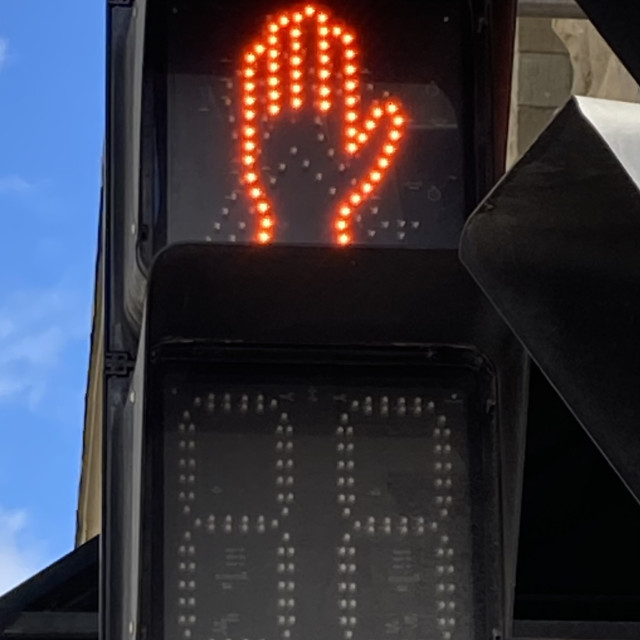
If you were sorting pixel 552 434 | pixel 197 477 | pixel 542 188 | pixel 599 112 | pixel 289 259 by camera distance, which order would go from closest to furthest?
pixel 599 112, pixel 542 188, pixel 289 259, pixel 197 477, pixel 552 434

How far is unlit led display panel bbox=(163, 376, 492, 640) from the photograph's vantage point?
8.47ft

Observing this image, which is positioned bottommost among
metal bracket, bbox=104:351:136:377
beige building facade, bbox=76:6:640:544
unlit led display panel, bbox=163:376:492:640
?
unlit led display panel, bbox=163:376:492:640

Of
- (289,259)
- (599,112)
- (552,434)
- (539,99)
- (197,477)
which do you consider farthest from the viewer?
(539,99)

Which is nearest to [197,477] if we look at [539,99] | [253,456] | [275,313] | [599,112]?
[253,456]

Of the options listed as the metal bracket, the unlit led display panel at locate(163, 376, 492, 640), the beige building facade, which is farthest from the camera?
the beige building facade

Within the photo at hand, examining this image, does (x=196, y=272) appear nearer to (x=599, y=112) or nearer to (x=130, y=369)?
(x=130, y=369)

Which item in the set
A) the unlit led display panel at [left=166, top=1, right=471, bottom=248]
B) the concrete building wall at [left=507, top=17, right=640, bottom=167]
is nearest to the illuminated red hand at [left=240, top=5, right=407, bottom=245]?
the unlit led display panel at [left=166, top=1, right=471, bottom=248]

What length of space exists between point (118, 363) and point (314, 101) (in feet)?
1.64

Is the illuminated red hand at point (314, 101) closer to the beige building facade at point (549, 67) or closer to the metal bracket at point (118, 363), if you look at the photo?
the metal bracket at point (118, 363)

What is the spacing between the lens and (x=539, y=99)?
25.3 feet

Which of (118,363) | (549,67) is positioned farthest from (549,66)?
(118,363)

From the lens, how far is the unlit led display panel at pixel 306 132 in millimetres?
2629

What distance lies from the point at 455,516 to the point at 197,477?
14.5 inches

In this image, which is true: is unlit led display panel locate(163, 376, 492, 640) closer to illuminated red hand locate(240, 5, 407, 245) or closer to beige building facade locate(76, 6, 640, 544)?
illuminated red hand locate(240, 5, 407, 245)
